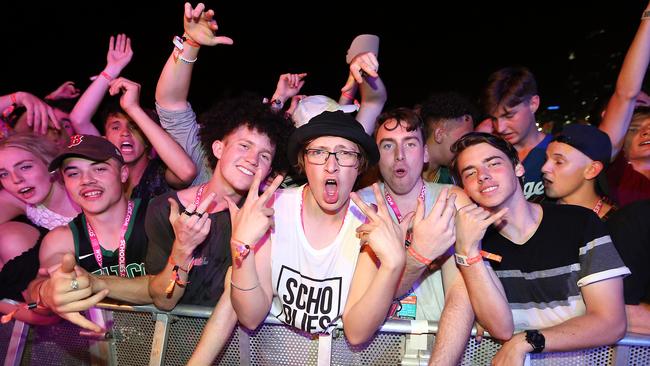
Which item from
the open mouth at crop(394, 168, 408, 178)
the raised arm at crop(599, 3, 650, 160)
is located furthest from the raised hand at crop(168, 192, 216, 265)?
the raised arm at crop(599, 3, 650, 160)

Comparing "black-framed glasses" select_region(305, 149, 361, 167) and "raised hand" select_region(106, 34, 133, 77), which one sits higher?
"raised hand" select_region(106, 34, 133, 77)

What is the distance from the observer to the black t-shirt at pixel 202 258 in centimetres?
269

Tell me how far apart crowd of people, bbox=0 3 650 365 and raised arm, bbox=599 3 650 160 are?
1cm

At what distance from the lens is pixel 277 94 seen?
4.13 m

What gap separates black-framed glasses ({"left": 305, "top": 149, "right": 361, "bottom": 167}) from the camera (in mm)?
2391

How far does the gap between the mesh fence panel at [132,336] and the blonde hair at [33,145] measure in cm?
174

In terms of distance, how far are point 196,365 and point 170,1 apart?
7.90 metres

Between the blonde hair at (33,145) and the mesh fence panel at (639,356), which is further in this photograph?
the blonde hair at (33,145)

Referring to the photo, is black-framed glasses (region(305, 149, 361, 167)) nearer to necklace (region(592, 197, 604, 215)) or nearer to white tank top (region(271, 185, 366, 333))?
white tank top (region(271, 185, 366, 333))

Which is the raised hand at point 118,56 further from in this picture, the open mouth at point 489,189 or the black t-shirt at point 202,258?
the open mouth at point 489,189

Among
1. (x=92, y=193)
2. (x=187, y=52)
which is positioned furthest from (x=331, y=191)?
(x=187, y=52)

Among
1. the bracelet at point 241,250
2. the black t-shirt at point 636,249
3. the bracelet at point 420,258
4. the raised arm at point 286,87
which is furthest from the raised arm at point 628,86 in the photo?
the bracelet at point 241,250

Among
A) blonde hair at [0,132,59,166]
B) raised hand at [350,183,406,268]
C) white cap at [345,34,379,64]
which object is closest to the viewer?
raised hand at [350,183,406,268]

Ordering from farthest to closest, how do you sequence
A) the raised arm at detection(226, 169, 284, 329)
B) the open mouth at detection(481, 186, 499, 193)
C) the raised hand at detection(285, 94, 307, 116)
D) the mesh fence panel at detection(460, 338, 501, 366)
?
the raised hand at detection(285, 94, 307, 116)
the open mouth at detection(481, 186, 499, 193)
the mesh fence panel at detection(460, 338, 501, 366)
the raised arm at detection(226, 169, 284, 329)
